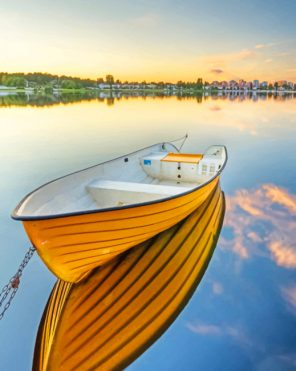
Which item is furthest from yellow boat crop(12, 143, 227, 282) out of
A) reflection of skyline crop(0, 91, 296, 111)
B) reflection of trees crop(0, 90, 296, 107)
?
reflection of trees crop(0, 90, 296, 107)

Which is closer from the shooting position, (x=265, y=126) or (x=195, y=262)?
(x=195, y=262)

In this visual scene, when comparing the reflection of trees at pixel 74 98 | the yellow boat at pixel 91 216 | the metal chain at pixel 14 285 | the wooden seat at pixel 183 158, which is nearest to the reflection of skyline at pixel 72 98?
the reflection of trees at pixel 74 98

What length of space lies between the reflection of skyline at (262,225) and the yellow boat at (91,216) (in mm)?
1407

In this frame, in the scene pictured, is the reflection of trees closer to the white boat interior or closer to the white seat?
the white boat interior

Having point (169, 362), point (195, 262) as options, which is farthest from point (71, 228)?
point (195, 262)

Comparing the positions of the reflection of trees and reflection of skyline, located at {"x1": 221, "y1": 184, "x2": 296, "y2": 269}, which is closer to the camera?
reflection of skyline, located at {"x1": 221, "y1": 184, "x2": 296, "y2": 269}

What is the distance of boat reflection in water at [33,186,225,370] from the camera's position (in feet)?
10.4

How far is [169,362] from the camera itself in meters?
3.26

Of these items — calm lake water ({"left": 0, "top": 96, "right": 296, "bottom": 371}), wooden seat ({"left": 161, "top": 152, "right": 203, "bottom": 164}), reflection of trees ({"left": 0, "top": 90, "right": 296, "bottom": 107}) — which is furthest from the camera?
reflection of trees ({"left": 0, "top": 90, "right": 296, "bottom": 107})

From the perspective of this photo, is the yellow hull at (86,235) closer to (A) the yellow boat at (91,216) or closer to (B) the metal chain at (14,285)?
(A) the yellow boat at (91,216)

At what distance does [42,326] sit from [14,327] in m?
0.39

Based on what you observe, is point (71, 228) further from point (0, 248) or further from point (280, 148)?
point (280, 148)

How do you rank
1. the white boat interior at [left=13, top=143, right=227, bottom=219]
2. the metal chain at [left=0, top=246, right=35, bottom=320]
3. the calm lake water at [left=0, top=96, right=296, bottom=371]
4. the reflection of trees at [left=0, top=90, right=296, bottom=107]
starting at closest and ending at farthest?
the calm lake water at [left=0, top=96, right=296, bottom=371]
the metal chain at [left=0, top=246, right=35, bottom=320]
the white boat interior at [left=13, top=143, right=227, bottom=219]
the reflection of trees at [left=0, top=90, right=296, bottom=107]

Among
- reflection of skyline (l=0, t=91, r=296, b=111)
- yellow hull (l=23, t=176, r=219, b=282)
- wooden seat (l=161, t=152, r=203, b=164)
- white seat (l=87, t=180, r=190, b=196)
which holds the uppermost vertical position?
reflection of skyline (l=0, t=91, r=296, b=111)
